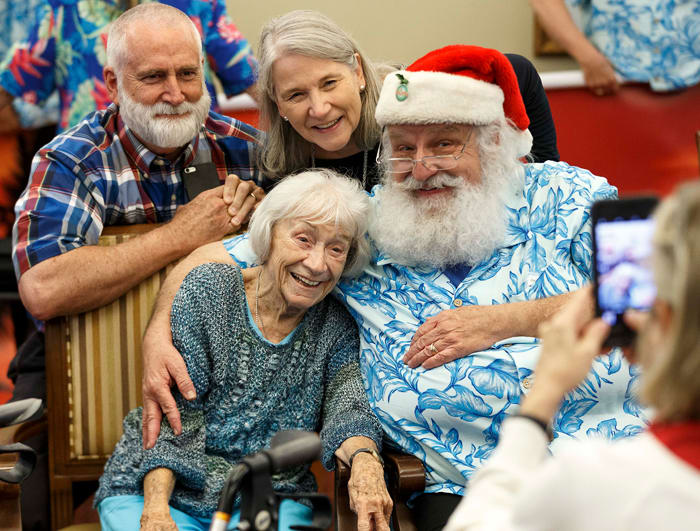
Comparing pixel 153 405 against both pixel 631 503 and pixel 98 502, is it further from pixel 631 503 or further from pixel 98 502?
pixel 631 503

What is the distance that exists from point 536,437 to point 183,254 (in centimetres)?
166

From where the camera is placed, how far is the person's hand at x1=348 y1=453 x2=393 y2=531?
2.24 m

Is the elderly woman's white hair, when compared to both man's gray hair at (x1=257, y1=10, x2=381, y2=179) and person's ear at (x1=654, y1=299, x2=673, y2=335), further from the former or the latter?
person's ear at (x1=654, y1=299, x2=673, y2=335)

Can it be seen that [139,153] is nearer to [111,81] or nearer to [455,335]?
[111,81]

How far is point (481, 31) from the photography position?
5.18 m

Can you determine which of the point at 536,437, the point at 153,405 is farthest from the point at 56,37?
the point at 536,437

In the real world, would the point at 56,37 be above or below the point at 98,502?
above

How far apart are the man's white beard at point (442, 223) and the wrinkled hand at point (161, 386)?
2.21 feet

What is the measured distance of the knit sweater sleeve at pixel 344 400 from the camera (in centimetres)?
244

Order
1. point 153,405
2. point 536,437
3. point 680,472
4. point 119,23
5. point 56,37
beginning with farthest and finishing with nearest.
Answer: point 56,37 → point 119,23 → point 153,405 → point 536,437 → point 680,472

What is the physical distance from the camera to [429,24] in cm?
Answer: 515

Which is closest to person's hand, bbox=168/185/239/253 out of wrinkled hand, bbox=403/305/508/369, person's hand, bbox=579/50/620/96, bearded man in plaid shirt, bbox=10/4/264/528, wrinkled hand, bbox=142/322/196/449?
bearded man in plaid shirt, bbox=10/4/264/528

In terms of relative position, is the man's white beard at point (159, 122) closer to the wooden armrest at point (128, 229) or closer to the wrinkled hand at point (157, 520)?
the wooden armrest at point (128, 229)

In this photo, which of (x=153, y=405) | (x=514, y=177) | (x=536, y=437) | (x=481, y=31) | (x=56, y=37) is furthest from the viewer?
(x=481, y=31)
